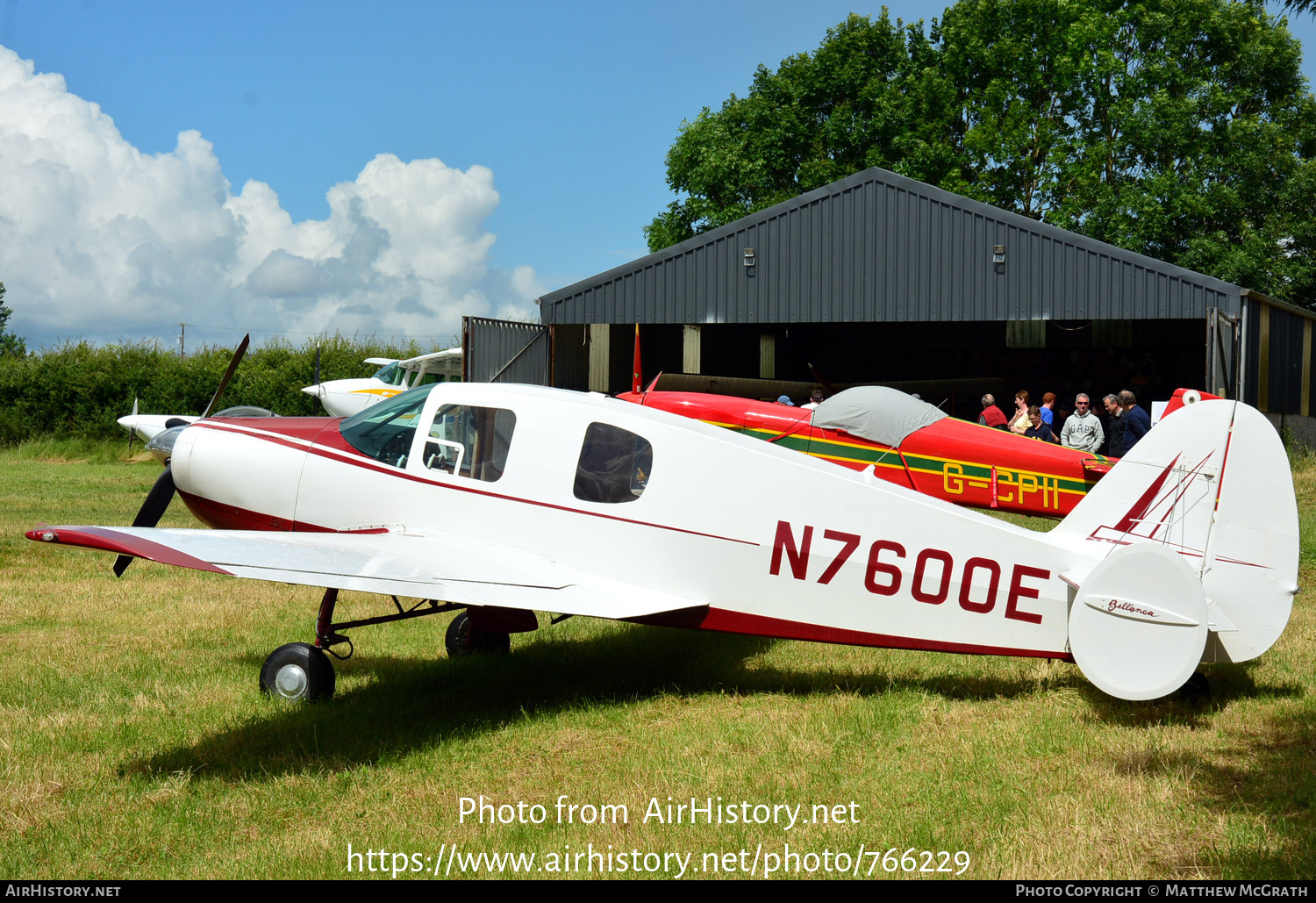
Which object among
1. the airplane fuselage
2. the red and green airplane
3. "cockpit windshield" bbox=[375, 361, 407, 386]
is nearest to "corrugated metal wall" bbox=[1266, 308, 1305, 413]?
the red and green airplane

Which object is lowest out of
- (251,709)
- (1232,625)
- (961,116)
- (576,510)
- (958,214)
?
(251,709)

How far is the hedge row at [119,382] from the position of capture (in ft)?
92.8

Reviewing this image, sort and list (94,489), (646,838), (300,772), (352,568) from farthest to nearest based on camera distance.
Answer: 1. (94,489)
2. (352,568)
3. (300,772)
4. (646,838)

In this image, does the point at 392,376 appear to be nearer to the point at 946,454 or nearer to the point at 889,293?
the point at 889,293

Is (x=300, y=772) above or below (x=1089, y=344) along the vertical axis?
below

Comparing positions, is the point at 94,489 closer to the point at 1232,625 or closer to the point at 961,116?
the point at 1232,625

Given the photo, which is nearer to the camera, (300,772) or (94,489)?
(300,772)

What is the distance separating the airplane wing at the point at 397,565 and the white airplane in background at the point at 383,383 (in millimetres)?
16534

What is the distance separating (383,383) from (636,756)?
18.9 metres

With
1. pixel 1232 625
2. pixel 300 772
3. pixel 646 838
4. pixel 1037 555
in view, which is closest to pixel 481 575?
pixel 300 772

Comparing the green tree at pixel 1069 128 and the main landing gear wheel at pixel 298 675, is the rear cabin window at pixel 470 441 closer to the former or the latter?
the main landing gear wheel at pixel 298 675

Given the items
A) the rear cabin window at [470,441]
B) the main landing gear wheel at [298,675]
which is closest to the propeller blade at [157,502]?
the main landing gear wheel at [298,675]

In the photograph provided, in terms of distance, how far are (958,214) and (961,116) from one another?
16093mm

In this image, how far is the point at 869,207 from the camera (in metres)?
17.6
